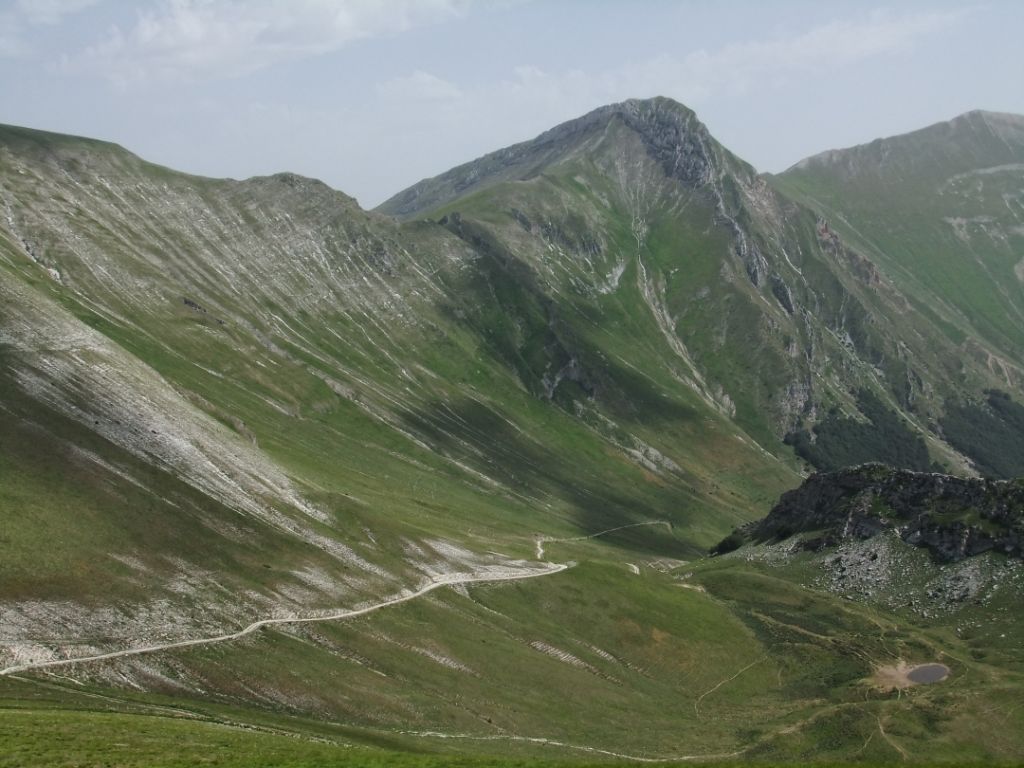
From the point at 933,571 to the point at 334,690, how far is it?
111 metres

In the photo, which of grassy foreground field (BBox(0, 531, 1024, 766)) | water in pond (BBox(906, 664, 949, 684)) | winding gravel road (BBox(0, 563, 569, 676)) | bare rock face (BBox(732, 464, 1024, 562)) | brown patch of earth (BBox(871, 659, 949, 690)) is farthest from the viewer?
bare rock face (BBox(732, 464, 1024, 562))

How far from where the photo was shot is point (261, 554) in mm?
126875

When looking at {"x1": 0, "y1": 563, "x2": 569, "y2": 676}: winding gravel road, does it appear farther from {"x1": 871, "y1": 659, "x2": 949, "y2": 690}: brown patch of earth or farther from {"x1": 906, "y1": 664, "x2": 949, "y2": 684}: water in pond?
{"x1": 906, "y1": 664, "x2": 949, "y2": 684}: water in pond

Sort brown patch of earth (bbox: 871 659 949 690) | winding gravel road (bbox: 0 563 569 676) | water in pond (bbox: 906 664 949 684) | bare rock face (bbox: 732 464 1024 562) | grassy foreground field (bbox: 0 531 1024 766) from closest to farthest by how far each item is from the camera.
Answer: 1. grassy foreground field (bbox: 0 531 1024 766)
2. winding gravel road (bbox: 0 563 569 676)
3. brown patch of earth (bbox: 871 659 949 690)
4. water in pond (bbox: 906 664 949 684)
5. bare rock face (bbox: 732 464 1024 562)

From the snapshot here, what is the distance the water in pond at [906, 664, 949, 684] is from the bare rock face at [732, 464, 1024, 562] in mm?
34039

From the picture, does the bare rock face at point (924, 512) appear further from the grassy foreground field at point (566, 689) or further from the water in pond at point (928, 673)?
the water in pond at point (928, 673)

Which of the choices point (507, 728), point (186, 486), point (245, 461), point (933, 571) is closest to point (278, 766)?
point (507, 728)

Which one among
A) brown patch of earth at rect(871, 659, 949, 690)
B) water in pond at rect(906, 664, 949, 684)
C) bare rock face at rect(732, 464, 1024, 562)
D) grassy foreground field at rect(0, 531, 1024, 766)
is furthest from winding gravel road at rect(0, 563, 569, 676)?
bare rock face at rect(732, 464, 1024, 562)

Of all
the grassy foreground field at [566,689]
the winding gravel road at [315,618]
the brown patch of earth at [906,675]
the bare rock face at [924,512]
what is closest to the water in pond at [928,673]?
the brown patch of earth at [906,675]

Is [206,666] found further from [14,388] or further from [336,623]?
[14,388]

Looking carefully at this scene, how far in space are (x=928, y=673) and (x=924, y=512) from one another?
159 feet

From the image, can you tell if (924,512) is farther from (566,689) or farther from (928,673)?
(566,689)

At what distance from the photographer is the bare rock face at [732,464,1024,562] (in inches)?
6398

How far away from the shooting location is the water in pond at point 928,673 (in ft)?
427
